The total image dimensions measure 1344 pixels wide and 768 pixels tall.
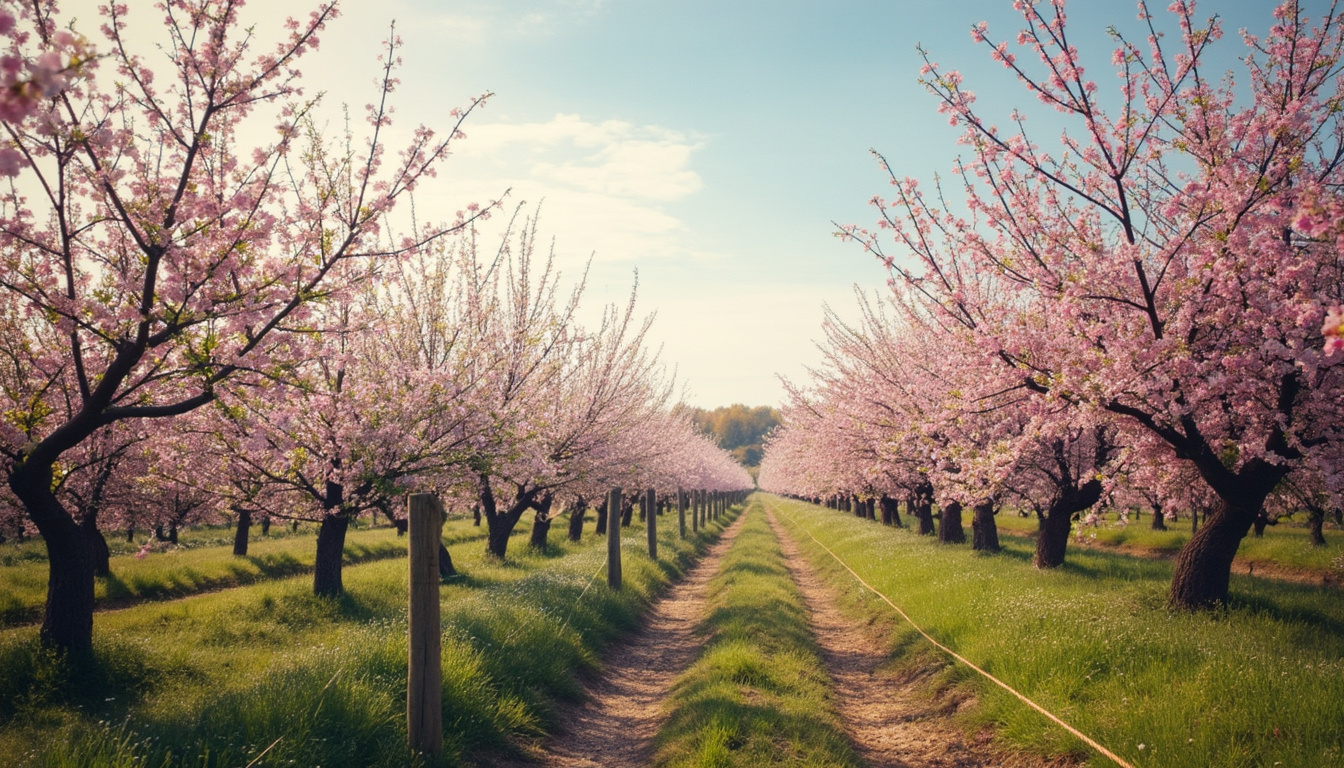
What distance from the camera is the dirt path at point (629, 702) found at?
8.05 metres

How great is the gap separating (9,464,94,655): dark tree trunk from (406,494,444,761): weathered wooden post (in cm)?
519

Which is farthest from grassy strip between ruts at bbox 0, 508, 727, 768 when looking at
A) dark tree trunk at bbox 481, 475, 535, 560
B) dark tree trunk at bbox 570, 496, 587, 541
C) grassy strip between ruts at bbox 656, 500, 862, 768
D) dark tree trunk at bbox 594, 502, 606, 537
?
dark tree trunk at bbox 594, 502, 606, 537

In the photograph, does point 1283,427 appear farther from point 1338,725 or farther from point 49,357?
point 49,357

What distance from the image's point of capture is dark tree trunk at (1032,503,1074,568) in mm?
15906

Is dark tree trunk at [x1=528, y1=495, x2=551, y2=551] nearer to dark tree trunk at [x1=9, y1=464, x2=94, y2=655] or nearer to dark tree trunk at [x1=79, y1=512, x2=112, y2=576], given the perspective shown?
dark tree trunk at [x1=79, y1=512, x2=112, y2=576]

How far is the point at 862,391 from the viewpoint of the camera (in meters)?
20.5

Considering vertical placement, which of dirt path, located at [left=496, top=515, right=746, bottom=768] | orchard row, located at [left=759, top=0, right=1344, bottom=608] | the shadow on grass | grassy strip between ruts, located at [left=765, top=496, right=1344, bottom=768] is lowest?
dirt path, located at [left=496, top=515, right=746, bottom=768]

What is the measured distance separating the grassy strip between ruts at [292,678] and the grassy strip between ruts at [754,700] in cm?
190

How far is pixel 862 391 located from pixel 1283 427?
12.8 m

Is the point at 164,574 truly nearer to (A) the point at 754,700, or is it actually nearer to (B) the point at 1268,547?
(A) the point at 754,700

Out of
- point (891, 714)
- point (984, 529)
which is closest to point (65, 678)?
point (891, 714)

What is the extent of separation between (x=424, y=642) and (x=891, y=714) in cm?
609

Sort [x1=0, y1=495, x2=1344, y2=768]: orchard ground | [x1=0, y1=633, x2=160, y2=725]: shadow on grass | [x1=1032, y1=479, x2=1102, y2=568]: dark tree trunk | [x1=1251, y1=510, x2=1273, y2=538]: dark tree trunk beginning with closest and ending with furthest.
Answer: [x1=0, y1=495, x2=1344, y2=768]: orchard ground, [x1=0, y1=633, x2=160, y2=725]: shadow on grass, [x1=1251, y1=510, x2=1273, y2=538]: dark tree trunk, [x1=1032, y1=479, x2=1102, y2=568]: dark tree trunk

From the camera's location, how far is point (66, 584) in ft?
28.8
